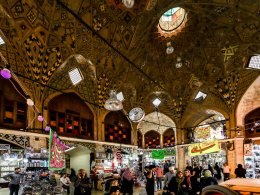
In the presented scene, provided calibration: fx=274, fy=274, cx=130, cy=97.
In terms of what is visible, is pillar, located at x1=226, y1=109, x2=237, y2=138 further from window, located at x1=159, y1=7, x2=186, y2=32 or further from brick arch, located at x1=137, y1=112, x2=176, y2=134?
window, located at x1=159, y1=7, x2=186, y2=32

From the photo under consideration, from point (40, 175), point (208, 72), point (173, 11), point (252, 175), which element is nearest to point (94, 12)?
point (173, 11)

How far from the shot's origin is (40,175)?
10547mm

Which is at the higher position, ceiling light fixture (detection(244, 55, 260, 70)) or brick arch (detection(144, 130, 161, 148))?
ceiling light fixture (detection(244, 55, 260, 70))

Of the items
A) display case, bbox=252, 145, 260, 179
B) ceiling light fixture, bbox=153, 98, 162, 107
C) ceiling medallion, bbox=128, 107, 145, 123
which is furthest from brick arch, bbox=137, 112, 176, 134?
ceiling medallion, bbox=128, 107, 145, 123

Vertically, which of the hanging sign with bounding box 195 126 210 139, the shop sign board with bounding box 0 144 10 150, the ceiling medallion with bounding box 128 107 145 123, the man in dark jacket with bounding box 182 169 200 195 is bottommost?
the man in dark jacket with bounding box 182 169 200 195

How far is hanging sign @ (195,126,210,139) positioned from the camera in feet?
74.8

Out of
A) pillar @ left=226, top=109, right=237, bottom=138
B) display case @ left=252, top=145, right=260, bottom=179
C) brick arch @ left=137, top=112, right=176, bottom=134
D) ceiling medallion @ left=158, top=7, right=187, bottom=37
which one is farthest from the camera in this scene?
brick arch @ left=137, top=112, right=176, bottom=134

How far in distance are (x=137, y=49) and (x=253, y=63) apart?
7.09m

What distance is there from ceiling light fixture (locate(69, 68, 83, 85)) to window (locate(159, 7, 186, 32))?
6.31 meters

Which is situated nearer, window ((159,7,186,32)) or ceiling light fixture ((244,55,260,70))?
ceiling light fixture ((244,55,260,70))

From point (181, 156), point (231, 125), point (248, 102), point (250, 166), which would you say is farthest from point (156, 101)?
point (250, 166)

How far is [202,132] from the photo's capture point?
23266 millimetres

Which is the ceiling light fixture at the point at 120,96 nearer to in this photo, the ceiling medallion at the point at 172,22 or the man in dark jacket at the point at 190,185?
the ceiling medallion at the point at 172,22

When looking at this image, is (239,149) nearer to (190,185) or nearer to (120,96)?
(120,96)
